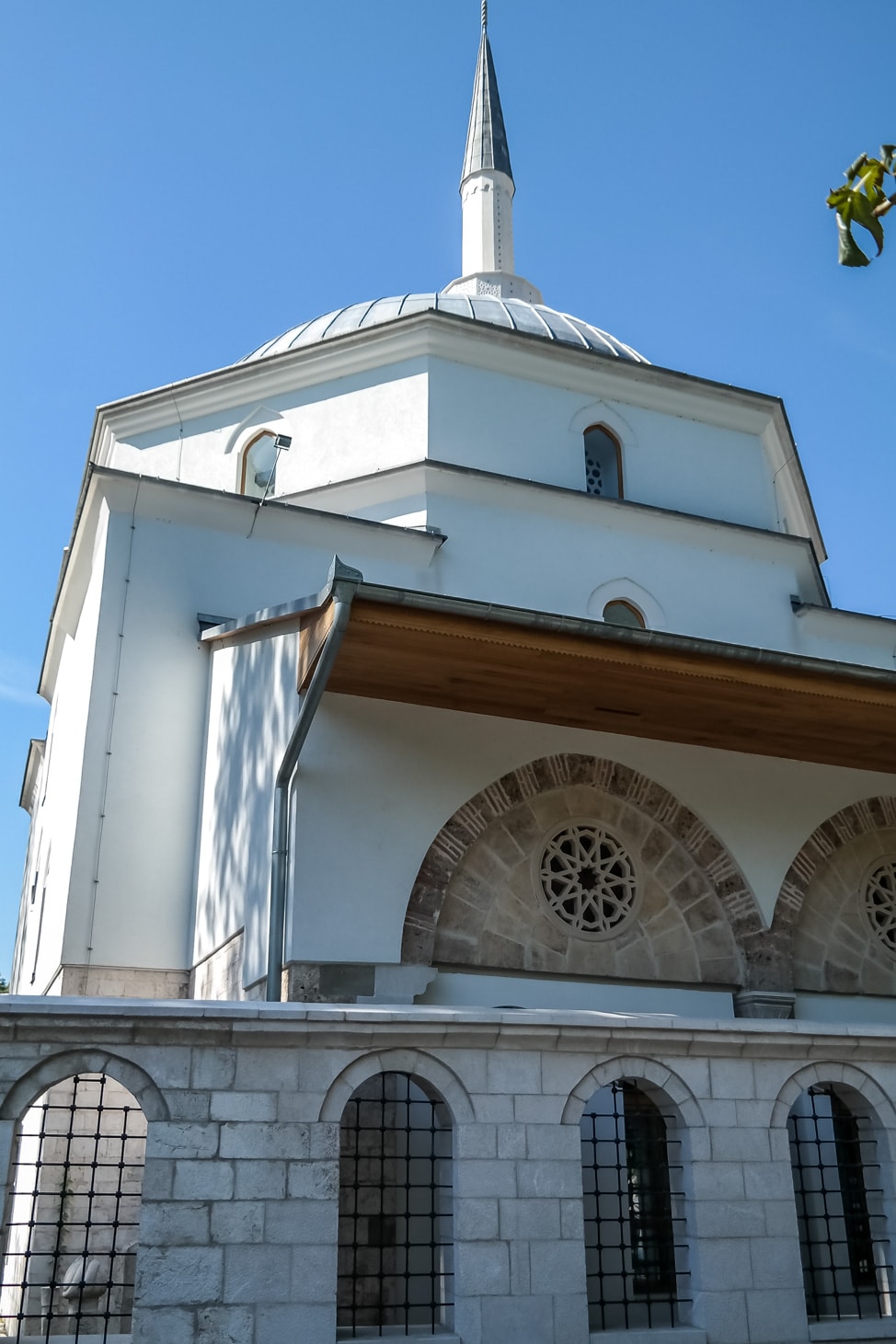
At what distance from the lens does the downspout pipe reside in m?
6.31

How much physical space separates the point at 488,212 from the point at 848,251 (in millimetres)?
14105

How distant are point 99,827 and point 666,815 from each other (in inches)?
149

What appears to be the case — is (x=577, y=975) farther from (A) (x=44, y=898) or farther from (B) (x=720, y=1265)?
(A) (x=44, y=898)

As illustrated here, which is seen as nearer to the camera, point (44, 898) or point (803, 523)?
point (44, 898)

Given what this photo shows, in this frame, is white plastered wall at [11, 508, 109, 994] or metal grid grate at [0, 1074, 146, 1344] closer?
metal grid grate at [0, 1074, 146, 1344]

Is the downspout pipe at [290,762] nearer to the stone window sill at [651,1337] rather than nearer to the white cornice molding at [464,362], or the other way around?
the stone window sill at [651,1337]

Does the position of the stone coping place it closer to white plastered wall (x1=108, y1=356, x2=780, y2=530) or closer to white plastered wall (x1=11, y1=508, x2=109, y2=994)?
white plastered wall (x1=11, y1=508, x2=109, y2=994)

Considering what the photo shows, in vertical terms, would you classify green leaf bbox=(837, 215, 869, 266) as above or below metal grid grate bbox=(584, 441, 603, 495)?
below

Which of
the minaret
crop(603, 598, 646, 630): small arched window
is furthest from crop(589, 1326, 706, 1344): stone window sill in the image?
the minaret

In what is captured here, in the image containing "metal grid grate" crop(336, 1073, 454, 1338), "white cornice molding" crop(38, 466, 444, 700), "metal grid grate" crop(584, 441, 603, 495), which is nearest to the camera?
"metal grid grate" crop(336, 1073, 454, 1338)

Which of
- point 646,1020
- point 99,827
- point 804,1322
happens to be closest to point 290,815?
point 99,827

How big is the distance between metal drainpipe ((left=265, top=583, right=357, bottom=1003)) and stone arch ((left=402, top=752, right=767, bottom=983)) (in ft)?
3.81

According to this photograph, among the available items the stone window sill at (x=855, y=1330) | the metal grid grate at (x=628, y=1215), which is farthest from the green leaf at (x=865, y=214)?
the metal grid grate at (x=628, y=1215)

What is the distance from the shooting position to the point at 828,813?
8797 millimetres
